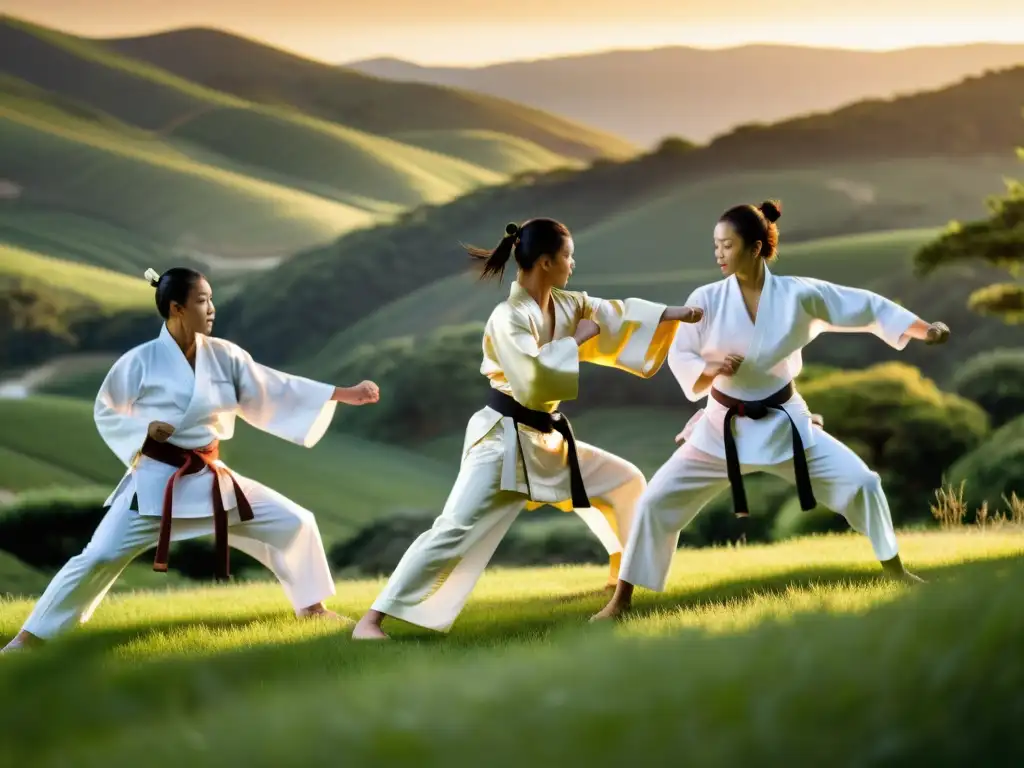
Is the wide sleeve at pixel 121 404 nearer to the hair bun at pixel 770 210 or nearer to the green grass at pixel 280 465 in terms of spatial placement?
the hair bun at pixel 770 210

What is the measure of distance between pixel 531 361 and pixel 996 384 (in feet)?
29.0

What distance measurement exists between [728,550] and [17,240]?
10.0 m

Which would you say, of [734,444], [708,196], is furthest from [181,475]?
[708,196]

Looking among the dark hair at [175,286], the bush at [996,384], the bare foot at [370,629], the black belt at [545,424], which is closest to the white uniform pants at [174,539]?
the bare foot at [370,629]

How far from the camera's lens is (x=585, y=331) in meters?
4.61

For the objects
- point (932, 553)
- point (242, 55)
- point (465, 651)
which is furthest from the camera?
point (242, 55)

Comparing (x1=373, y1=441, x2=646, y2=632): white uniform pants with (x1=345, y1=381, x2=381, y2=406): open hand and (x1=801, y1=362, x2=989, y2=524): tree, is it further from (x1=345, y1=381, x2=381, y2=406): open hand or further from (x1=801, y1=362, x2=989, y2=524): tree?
(x1=801, y1=362, x2=989, y2=524): tree

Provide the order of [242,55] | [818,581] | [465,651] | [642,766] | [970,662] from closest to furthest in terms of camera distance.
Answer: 1. [642,766]
2. [970,662]
3. [465,651]
4. [818,581]
5. [242,55]

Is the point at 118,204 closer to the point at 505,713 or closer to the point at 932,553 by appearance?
the point at 932,553

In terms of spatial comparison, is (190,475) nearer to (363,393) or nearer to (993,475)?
(363,393)

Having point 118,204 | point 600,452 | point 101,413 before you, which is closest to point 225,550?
point 101,413

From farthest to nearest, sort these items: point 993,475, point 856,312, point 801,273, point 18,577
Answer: point 801,273 < point 18,577 < point 993,475 < point 856,312

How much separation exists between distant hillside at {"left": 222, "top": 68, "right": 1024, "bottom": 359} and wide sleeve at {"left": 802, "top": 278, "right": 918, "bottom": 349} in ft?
35.0

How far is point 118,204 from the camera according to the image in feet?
51.9
